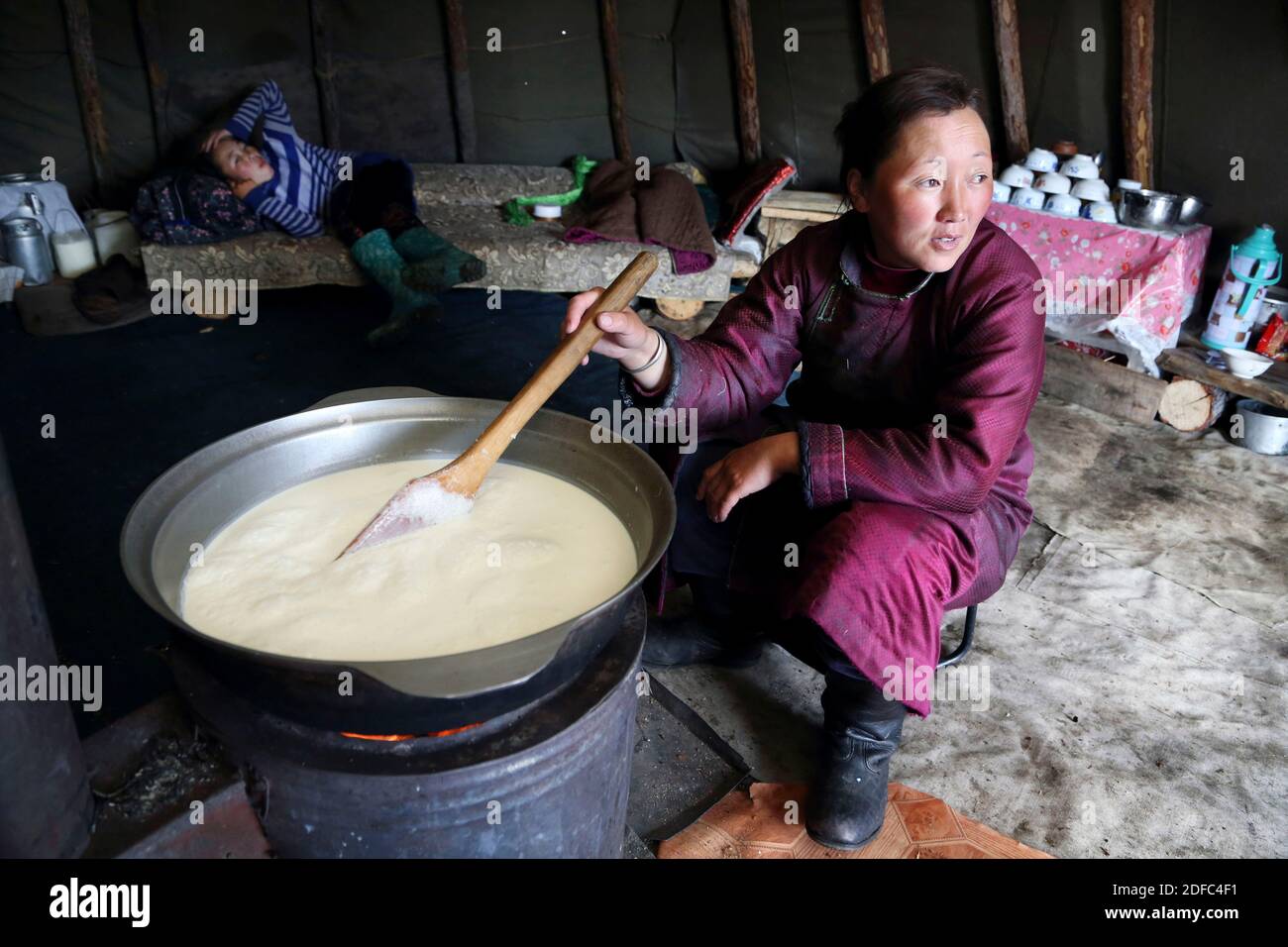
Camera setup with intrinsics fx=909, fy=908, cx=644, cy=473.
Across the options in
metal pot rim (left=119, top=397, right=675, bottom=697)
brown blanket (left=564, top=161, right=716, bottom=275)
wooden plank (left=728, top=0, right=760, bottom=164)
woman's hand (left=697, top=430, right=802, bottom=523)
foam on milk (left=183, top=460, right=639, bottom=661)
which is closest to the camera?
metal pot rim (left=119, top=397, right=675, bottom=697)

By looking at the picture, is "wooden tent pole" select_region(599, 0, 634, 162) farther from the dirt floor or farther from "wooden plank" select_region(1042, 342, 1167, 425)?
the dirt floor

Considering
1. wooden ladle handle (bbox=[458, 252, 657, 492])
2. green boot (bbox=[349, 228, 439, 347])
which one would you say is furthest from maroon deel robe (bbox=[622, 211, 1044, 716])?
green boot (bbox=[349, 228, 439, 347])

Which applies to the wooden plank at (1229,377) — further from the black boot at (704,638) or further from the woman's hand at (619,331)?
the woman's hand at (619,331)

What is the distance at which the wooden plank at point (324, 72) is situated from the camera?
5230 mm

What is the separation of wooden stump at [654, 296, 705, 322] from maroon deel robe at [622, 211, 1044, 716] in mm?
2719

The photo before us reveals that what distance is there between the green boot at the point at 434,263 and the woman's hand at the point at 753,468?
2.90 meters

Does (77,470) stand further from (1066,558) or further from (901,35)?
(901,35)

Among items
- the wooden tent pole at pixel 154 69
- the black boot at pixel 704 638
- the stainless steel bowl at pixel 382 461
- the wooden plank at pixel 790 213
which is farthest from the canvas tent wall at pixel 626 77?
the stainless steel bowl at pixel 382 461

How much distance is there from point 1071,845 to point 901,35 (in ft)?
14.5

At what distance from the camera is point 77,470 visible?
119 inches

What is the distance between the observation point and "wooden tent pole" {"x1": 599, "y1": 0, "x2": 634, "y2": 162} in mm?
5609
